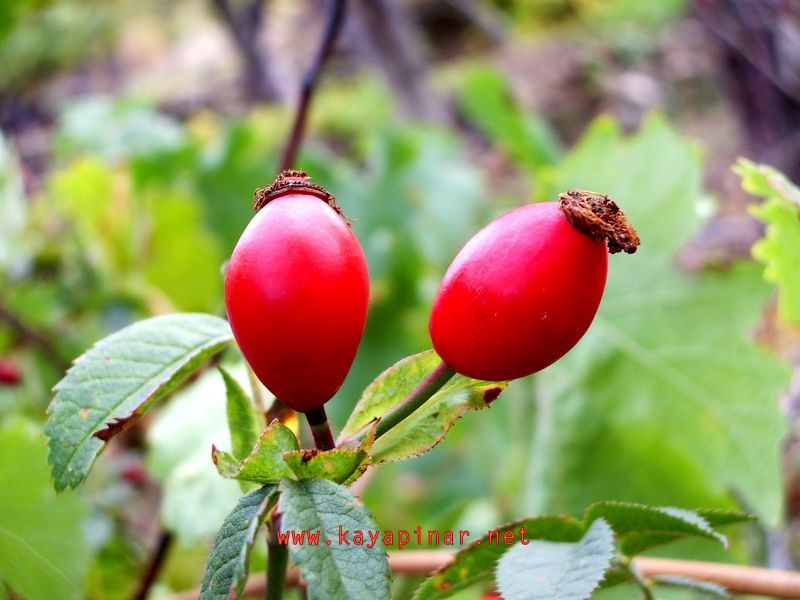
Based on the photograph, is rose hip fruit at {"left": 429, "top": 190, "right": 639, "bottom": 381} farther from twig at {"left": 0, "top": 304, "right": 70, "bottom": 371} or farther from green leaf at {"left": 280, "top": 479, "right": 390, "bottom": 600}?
twig at {"left": 0, "top": 304, "right": 70, "bottom": 371}

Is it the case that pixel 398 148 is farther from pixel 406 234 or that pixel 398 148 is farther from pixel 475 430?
pixel 475 430

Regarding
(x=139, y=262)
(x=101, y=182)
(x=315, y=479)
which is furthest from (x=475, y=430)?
(x=315, y=479)

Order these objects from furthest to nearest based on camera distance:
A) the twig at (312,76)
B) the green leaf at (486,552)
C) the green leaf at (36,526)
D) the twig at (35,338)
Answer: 1. the twig at (35,338)
2. the twig at (312,76)
3. the green leaf at (36,526)
4. the green leaf at (486,552)

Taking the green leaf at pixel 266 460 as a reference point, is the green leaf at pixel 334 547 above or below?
below

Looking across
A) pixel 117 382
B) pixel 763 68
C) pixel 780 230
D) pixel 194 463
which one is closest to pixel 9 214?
pixel 194 463

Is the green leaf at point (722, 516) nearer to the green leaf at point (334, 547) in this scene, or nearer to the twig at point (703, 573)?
the twig at point (703, 573)

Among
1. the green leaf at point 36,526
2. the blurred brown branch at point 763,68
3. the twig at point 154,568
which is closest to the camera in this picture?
the green leaf at point 36,526

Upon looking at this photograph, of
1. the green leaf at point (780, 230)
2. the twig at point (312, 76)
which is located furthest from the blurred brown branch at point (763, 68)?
the green leaf at point (780, 230)
